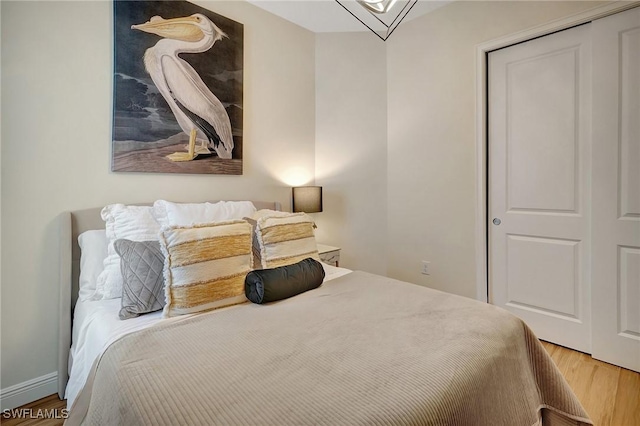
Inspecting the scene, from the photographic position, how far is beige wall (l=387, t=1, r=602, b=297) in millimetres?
2592

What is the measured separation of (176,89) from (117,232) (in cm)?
107

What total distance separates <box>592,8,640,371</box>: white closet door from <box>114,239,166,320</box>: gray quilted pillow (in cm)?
264

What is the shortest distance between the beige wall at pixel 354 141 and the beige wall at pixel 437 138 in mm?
109

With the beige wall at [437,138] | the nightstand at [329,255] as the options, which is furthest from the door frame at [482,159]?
the nightstand at [329,255]

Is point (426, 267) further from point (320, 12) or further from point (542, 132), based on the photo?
point (320, 12)

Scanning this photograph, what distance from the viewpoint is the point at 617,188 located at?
199 cm

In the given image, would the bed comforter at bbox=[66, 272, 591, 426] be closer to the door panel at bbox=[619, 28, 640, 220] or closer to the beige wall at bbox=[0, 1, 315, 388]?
the beige wall at bbox=[0, 1, 315, 388]

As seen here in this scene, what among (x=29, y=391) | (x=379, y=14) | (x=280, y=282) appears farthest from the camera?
(x=379, y=14)

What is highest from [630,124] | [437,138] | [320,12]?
[320,12]

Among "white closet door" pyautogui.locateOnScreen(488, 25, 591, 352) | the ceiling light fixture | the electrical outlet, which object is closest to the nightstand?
the electrical outlet

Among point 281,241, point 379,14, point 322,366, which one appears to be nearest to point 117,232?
point 281,241

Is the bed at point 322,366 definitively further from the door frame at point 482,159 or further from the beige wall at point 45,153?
the door frame at point 482,159

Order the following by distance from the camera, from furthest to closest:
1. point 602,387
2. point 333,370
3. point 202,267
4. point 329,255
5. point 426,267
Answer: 1. point 426,267
2. point 329,255
3. point 602,387
4. point 202,267
5. point 333,370

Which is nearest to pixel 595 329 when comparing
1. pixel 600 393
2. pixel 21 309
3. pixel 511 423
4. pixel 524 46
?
pixel 600 393
